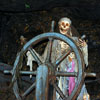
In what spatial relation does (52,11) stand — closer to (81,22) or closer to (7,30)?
(81,22)

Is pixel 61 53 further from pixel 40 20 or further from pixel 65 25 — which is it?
pixel 40 20

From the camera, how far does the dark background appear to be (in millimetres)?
4969

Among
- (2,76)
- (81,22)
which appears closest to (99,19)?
(81,22)

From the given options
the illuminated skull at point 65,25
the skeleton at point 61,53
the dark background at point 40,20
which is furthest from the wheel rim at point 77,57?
the dark background at point 40,20

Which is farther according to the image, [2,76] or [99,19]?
[99,19]

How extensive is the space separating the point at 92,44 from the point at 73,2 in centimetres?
92

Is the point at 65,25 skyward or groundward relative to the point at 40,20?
groundward

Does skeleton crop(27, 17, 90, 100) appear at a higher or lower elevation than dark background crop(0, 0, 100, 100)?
lower

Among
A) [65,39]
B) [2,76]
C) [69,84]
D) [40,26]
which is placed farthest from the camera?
[40,26]

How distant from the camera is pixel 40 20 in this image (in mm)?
5277

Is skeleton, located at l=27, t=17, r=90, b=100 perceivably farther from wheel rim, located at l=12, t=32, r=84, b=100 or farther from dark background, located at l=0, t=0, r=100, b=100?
dark background, located at l=0, t=0, r=100, b=100

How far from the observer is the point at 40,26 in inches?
205

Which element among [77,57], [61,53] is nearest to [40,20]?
[61,53]

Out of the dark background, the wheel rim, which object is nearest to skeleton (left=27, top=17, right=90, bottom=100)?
the wheel rim
